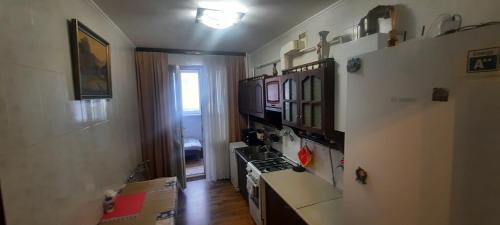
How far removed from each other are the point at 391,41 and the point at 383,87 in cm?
31

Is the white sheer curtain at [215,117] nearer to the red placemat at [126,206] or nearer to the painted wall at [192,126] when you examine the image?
the painted wall at [192,126]

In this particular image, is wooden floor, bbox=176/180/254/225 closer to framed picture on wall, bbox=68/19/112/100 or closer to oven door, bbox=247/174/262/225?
oven door, bbox=247/174/262/225

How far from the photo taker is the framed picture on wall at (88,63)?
122 centimetres

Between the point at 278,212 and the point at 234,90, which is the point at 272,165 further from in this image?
the point at 234,90

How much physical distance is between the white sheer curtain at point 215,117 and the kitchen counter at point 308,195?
177cm

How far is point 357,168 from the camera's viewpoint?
100 cm

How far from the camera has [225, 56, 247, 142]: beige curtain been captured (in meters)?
3.75

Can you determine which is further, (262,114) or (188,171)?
(188,171)

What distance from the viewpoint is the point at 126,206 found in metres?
1.64

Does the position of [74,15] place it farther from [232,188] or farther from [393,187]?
[232,188]

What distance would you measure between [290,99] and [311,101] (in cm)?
35

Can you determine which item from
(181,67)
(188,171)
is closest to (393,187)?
(181,67)

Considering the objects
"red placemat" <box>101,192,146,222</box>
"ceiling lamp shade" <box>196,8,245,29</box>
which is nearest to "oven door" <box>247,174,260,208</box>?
"red placemat" <box>101,192,146,222</box>

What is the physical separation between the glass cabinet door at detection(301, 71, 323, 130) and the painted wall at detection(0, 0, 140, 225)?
1623mm
